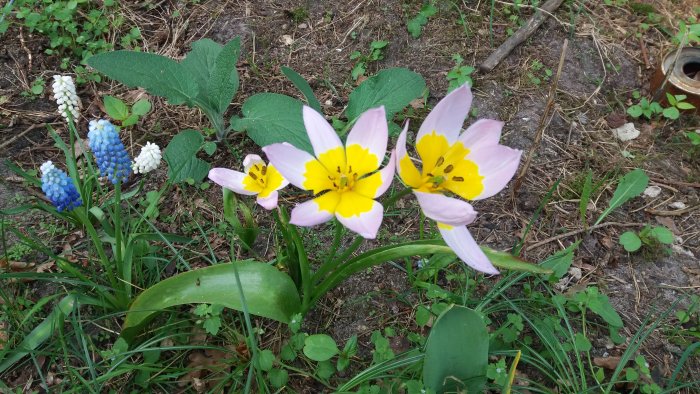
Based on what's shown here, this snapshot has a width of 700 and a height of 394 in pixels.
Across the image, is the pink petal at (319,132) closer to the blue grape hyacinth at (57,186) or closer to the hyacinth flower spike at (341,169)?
the hyacinth flower spike at (341,169)

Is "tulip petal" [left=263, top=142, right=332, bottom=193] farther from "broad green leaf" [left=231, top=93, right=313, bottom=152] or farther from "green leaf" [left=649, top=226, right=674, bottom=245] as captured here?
"green leaf" [left=649, top=226, right=674, bottom=245]

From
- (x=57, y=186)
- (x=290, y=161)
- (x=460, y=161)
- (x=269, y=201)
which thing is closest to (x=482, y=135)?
(x=460, y=161)

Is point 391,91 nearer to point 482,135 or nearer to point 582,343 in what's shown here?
point 482,135

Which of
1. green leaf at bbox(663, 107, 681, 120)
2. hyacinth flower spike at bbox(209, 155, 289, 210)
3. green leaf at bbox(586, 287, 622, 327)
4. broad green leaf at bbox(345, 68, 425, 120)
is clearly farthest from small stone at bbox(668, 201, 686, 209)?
hyacinth flower spike at bbox(209, 155, 289, 210)

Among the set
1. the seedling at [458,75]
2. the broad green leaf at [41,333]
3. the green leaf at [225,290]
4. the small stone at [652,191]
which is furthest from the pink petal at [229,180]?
the small stone at [652,191]

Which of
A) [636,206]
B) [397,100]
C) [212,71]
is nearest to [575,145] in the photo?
[636,206]
